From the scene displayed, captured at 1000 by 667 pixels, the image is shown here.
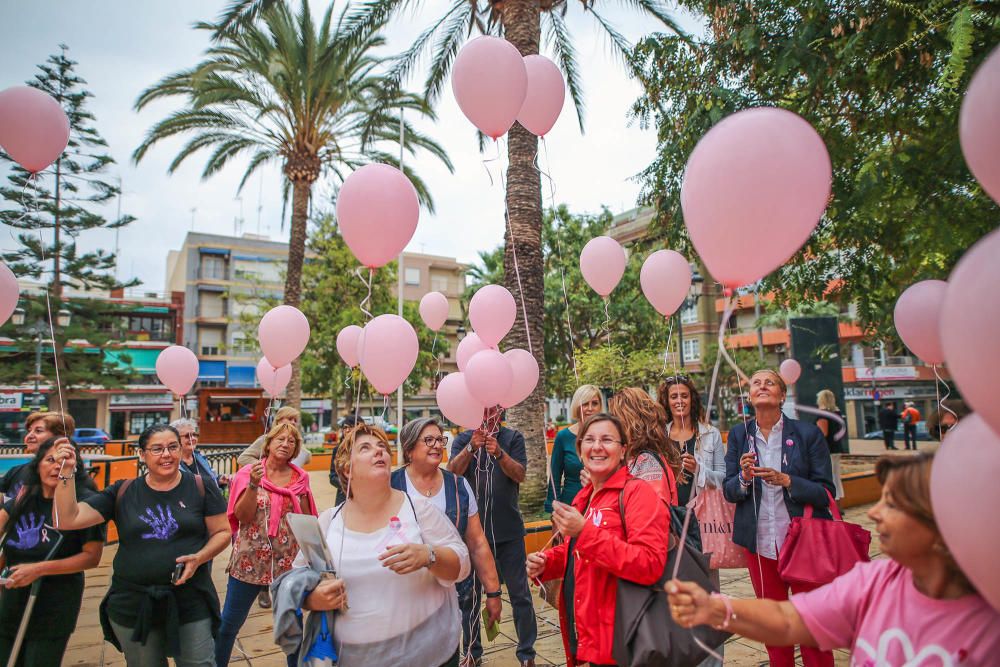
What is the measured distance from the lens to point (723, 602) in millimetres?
1612

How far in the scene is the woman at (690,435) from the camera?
3664 mm

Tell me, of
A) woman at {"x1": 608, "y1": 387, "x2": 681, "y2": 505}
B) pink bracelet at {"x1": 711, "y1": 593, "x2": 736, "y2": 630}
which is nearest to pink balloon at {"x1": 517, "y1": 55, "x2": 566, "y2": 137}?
woman at {"x1": 608, "y1": 387, "x2": 681, "y2": 505}

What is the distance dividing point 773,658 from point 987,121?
9.81 feet

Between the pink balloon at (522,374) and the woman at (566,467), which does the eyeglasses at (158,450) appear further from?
the woman at (566,467)

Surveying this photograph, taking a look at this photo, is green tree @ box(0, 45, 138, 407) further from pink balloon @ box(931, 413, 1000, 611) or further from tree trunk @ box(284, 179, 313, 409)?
pink balloon @ box(931, 413, 1000, 611)

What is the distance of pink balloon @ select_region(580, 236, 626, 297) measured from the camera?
540 cm

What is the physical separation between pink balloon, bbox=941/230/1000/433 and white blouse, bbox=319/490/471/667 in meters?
1.95

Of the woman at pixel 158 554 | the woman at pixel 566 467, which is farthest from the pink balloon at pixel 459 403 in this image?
the woman at pixel 158 554

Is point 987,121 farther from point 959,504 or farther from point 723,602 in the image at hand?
point 723,602

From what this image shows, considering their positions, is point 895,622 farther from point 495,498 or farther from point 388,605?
point 495,498

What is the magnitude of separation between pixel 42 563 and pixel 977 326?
3841 millimetres

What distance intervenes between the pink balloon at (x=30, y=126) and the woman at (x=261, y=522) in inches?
95.6

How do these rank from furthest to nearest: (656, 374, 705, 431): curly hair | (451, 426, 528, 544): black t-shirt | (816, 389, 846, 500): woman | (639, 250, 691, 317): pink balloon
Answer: (639, 250, 691, 317): pink balloon < (451, 426, 528, 544): black t-shirt < (656, 374, 705, 431): curly hair < (816, 389, 846, 500): woman

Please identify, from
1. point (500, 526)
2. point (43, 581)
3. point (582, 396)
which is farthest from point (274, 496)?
point (582, 396)
